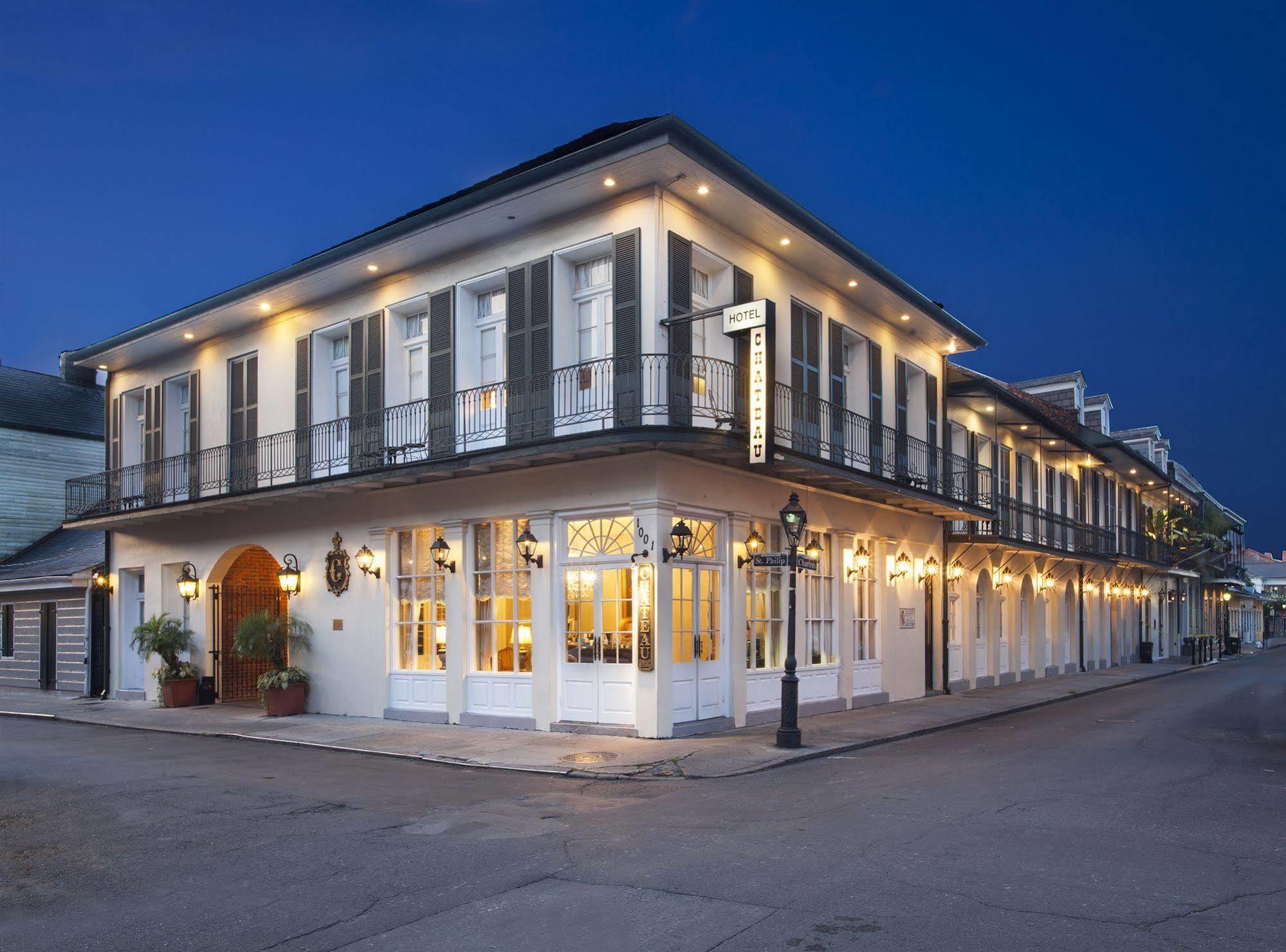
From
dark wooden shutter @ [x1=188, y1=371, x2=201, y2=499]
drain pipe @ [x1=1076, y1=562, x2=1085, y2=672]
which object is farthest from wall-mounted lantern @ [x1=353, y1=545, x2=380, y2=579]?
drain pipe @ [x1=1076, y1=562, x2=1085, y2=672]

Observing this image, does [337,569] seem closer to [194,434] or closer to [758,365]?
[194,434]

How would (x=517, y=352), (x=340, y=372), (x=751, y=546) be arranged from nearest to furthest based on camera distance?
1. (x=517, y=352)
2. (x=751, y=546)
3. (x=340, y=372)

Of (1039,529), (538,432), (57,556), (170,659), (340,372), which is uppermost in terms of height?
(340,372)

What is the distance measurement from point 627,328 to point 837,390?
529 cm

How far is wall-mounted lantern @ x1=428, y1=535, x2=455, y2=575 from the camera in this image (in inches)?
593

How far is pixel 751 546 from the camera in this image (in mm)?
14570

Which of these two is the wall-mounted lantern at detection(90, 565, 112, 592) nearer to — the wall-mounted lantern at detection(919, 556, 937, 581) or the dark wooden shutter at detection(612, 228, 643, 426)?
the dark wooden shutter at detection(612, 228, 643, 426)

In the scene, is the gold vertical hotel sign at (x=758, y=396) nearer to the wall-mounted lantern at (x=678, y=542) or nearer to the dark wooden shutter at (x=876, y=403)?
the wall-mounted lantern at (x=678, y=542)

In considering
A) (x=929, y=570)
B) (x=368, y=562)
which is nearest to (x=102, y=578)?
(x=368, y=562)

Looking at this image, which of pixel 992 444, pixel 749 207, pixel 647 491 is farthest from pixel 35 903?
pixel 992 444

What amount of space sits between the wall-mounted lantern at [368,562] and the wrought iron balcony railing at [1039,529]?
12465 millimetres

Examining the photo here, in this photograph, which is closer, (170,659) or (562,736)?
(562,736)

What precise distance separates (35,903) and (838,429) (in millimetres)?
13132

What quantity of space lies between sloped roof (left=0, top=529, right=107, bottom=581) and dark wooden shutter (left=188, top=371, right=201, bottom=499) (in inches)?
182
